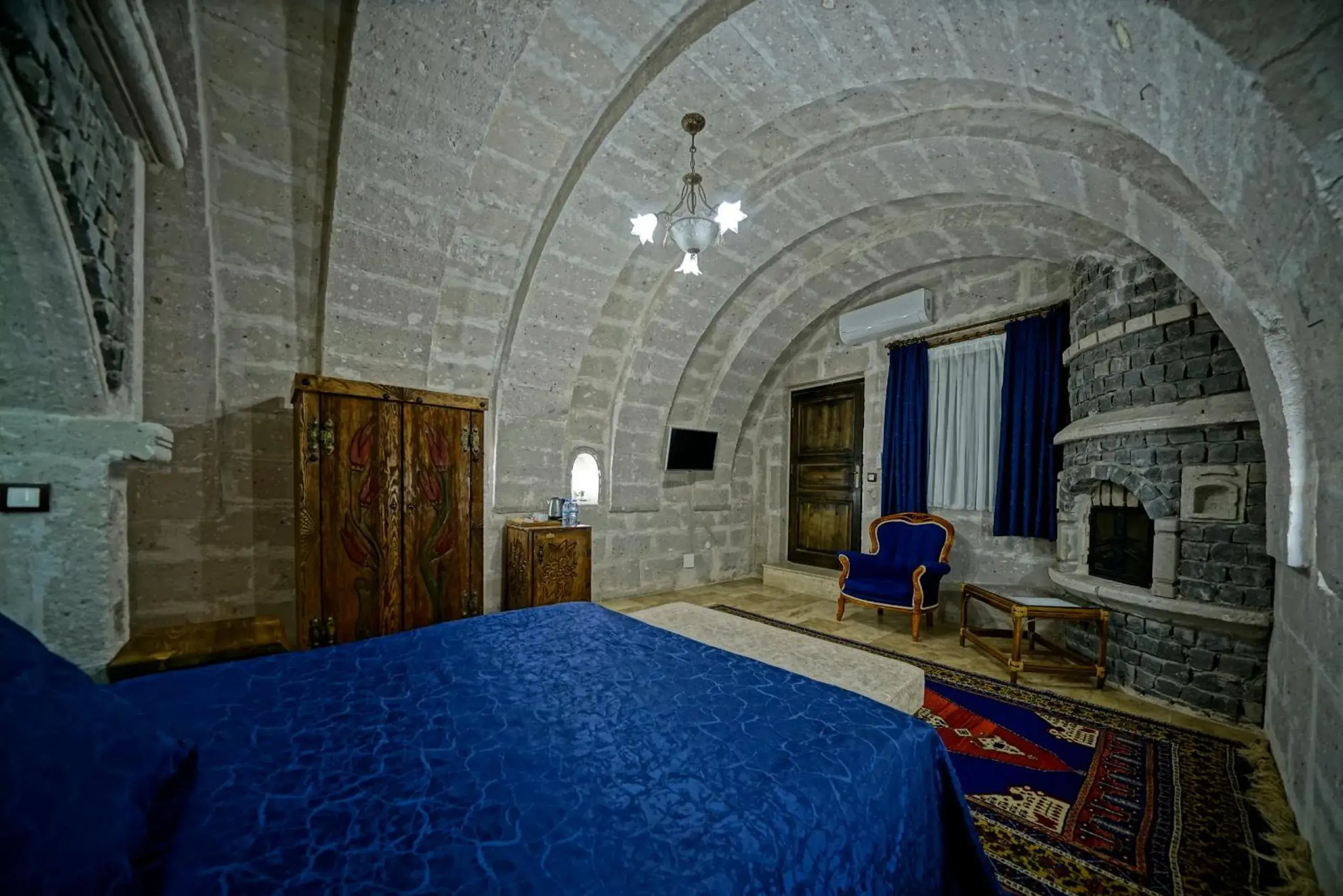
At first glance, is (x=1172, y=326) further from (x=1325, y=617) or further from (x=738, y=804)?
(x=738, y=804)

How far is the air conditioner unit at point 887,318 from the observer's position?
4809mm

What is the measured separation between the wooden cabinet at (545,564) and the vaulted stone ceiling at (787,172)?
44 centimetres

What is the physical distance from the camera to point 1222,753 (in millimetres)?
2330

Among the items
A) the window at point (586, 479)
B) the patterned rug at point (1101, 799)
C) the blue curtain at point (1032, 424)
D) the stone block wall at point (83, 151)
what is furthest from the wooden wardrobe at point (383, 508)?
the blue curtain at point (1032, 424)

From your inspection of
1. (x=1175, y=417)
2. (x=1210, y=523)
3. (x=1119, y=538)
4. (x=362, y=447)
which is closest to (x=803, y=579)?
(x=1119, y=538)

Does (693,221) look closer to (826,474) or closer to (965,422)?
(965,422)

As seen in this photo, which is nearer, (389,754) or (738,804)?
(738,804)

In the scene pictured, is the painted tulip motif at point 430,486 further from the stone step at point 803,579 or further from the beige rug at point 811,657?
the stone step at point 803,579

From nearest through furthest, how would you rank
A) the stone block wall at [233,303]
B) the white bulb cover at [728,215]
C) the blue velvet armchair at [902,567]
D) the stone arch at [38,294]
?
the stone arch at [38,294] < the stone block wall at [233,303] < the white bulb cover at [728,215] < the blue velvet armchair at [902,567]

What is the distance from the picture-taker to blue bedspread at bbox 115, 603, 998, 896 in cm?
81

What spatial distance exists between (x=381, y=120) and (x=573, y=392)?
2433mm

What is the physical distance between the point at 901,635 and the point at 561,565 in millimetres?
2861

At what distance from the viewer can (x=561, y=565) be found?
3.93 metres

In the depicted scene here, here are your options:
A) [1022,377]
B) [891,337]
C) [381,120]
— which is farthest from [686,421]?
[381,120]
